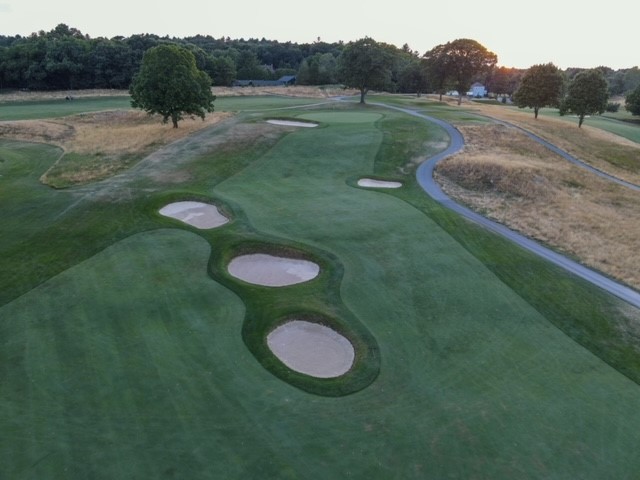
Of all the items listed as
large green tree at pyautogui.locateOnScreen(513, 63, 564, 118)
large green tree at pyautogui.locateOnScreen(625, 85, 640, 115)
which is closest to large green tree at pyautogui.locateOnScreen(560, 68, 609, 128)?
large green tree at pyautogui.locateOnScreen(513, 63, 564, 118)

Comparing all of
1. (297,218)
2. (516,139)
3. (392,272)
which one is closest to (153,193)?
(297,218)

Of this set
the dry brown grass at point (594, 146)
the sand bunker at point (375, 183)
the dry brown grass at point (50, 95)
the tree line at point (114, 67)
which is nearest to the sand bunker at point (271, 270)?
the sand bunker at point (375, 183)

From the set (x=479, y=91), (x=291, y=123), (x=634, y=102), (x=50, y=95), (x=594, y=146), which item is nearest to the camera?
(x=291, y=123)

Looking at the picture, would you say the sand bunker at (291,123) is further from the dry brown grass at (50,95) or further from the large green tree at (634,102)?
the large green tree at (634,102)

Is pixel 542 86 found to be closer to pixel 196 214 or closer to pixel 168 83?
pixel 168 83

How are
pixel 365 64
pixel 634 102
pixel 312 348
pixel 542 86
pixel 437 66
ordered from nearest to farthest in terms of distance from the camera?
pixel 312 348, pixel 542 86, pixel 365 64, pixel 437 66, pixel 634 102

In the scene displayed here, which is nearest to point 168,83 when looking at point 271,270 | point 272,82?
point 271,270

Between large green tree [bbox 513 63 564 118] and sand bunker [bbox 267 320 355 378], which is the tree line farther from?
sand bunker [bbox 267 320 355 378]
